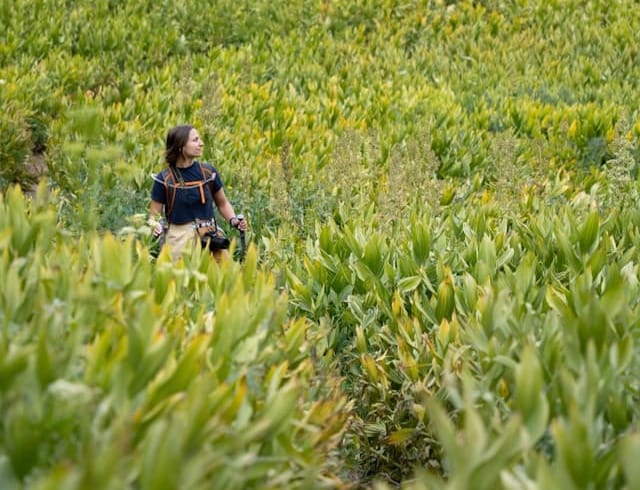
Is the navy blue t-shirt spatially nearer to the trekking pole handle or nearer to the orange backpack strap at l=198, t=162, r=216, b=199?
the orange backpack strap at l=198, t=162, r=216, b=199

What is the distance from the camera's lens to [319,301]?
15.2 feet

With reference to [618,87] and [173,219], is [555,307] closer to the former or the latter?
[173,219]

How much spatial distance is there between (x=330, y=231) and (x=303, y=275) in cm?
37

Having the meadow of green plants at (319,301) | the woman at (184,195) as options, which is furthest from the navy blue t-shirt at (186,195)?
the meadow of green plants at (319,301)

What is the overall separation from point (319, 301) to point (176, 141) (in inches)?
73.3

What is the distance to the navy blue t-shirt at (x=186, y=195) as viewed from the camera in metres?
5.90

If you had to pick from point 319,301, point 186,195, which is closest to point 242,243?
point 186,195

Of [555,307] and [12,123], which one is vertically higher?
[555,307]

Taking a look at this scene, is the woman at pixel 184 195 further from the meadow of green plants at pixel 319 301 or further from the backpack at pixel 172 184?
the meadow of green plants at pixel 319 301

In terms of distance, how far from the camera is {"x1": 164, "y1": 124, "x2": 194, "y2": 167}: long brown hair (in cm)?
584

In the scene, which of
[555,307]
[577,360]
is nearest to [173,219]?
[555,307]

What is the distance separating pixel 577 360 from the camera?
2881 mm

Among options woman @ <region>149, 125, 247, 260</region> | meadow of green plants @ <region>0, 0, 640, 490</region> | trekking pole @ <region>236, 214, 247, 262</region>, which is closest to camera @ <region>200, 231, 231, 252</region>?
woman @ <region>149, 125, 247, 260</region>

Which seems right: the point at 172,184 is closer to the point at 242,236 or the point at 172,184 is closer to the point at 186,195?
the point at 186,195
